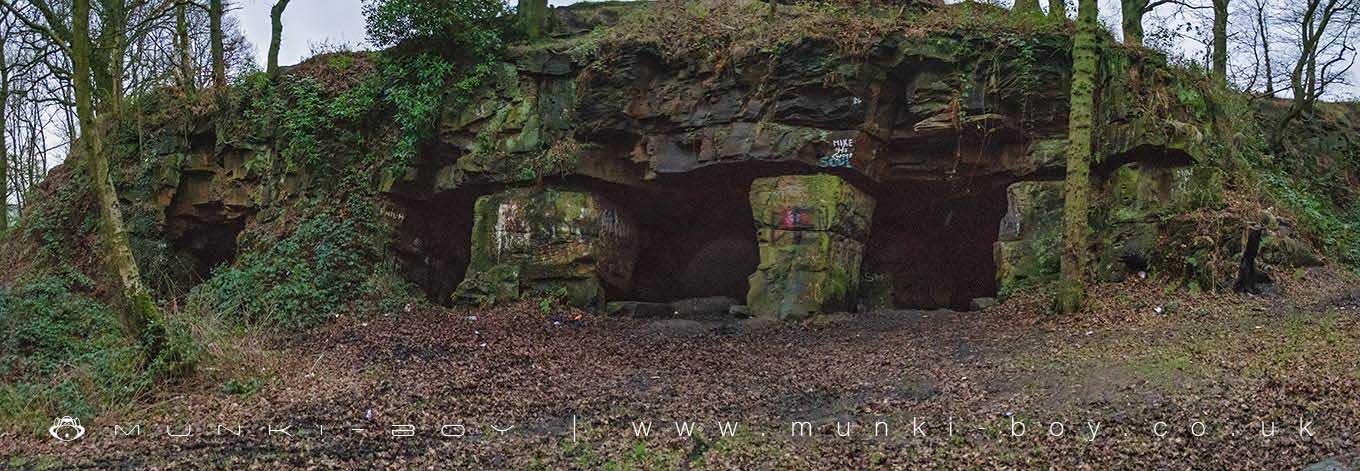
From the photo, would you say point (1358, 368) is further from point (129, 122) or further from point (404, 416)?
point (129, 122)

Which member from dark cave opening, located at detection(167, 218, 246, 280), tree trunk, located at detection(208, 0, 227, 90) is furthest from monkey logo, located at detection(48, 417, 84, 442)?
tree trunk, located at detection(208, 0, 227, 90)

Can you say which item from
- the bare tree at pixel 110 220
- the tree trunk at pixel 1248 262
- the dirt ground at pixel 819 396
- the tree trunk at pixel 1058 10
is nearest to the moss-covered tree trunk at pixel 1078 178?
the dirt ground at pixel 819 396

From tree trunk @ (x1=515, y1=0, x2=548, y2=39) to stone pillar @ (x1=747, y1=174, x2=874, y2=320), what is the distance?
4.72 metres

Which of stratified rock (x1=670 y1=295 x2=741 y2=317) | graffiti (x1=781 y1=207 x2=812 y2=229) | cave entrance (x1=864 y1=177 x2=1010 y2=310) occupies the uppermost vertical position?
graffiti (x1=781 y1=207 x2=812 y2=229)

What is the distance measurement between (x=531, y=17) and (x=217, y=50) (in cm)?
643

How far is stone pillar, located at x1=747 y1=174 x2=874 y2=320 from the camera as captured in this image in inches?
554

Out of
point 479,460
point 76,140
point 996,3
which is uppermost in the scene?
point 996,3

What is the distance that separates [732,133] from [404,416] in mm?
7107

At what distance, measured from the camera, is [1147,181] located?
44.9 feet

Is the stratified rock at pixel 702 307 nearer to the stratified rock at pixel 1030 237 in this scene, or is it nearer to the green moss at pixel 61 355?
the stratified rock at pixel 1030 237

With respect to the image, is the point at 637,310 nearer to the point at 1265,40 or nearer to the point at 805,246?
the point at 805,246

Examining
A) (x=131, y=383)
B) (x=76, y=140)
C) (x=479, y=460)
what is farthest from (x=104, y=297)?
(x=479, y=460)

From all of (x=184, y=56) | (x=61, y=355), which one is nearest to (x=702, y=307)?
(x=61, y=355)

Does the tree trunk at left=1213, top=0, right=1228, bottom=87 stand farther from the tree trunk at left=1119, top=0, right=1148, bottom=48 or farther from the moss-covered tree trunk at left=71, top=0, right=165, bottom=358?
the moss-covered tree trunk at left=71, top=0, right=165, bottom=358
